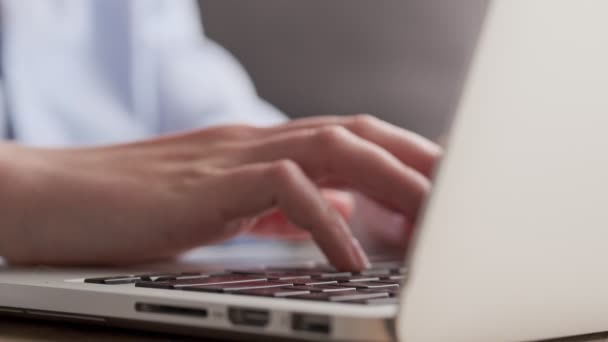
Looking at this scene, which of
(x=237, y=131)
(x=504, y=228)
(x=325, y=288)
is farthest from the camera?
(x=237, y=131)

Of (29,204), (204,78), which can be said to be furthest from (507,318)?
(204,78)

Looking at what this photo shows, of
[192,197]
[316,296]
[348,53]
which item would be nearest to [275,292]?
[316,296]

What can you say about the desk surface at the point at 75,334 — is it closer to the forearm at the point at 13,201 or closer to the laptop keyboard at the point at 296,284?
the laptop keyboard at the point at 296,284

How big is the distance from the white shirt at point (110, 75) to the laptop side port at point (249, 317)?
2.61ft

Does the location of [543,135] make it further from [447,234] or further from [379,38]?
[379,38]

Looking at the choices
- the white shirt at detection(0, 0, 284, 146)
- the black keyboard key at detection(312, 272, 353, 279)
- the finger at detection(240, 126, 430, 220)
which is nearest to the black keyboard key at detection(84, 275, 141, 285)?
the black keyboard key at detection(312, 272, 353, 279)

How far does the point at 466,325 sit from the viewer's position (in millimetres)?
274

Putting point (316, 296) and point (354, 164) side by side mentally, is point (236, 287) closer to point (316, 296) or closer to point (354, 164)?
point (316, 296)

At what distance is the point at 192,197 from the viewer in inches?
24.0

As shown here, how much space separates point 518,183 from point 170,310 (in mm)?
162

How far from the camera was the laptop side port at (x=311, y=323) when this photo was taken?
0.93ft

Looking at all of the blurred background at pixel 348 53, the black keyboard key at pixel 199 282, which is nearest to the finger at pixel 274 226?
the black keyboard key at pixel 199 282

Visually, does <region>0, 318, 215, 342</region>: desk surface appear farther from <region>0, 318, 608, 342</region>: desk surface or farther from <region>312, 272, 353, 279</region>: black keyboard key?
<region>312, 272, 353, 279</region>: black keyboard key

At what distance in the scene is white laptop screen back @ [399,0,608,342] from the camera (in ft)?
0.82
